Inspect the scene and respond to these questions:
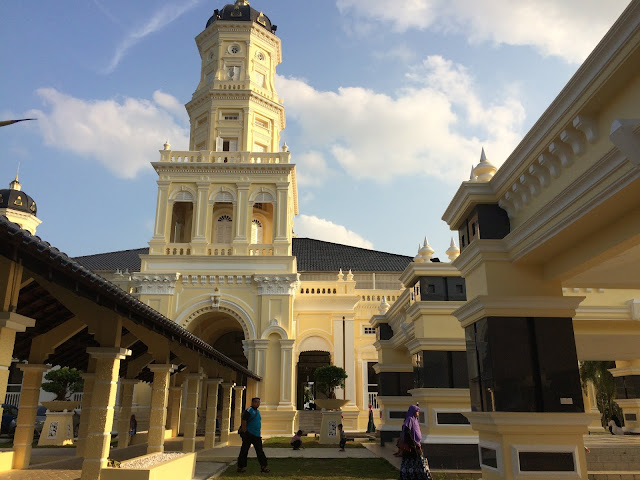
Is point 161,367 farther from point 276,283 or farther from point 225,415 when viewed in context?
point 276,283

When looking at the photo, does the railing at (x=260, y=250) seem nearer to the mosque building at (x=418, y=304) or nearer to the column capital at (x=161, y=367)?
the mosque building at (x=418, y=304)

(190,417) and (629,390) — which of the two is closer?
(190,417)

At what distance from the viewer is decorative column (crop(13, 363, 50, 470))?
8.96 m

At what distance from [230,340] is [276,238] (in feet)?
29.0

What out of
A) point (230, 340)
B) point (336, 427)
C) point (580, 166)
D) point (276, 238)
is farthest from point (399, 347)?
point (230, 340)

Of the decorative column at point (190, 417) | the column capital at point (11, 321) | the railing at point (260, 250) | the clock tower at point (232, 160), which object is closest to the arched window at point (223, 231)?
the clock tower at point (232, 160)

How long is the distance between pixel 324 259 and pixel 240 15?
1646 centimetres

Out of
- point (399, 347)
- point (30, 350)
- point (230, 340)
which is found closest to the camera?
point (30, 350)

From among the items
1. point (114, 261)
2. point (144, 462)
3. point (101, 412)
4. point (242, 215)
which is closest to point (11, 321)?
point (101, 412)

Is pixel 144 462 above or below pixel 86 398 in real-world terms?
below

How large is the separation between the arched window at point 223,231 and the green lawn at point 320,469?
50.2 feet

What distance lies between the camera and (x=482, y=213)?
8055 millimetres

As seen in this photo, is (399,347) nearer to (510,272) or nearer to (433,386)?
(433,386)

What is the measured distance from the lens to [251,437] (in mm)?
11195
